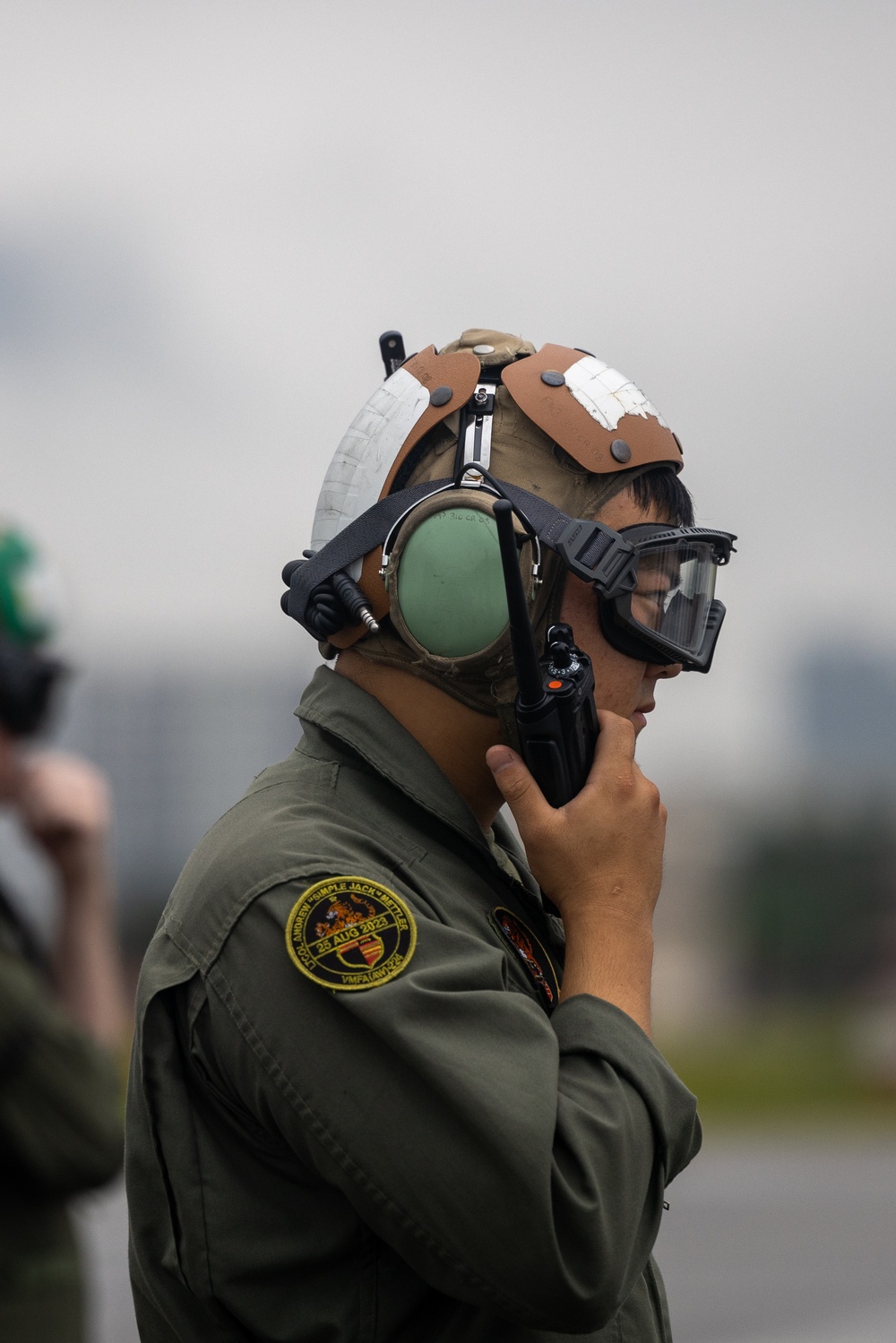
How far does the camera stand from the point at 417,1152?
1.83 metres

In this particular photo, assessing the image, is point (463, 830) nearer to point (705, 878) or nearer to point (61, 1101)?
point (61, 1101)

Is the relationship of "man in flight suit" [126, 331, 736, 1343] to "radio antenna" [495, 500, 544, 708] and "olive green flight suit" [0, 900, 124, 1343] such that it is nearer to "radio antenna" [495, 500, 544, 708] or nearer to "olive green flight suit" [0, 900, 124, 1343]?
"radio antenna" [495, 500, 544, 708]

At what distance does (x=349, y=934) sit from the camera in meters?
1.93

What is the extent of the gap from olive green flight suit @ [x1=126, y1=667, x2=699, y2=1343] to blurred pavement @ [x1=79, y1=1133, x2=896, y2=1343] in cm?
467

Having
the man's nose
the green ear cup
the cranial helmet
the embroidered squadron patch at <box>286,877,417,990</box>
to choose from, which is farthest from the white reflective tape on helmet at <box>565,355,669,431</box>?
the embroidered squadron patch at <box>286,877,417,990</box>

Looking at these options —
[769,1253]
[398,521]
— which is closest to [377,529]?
Result: [398,521]

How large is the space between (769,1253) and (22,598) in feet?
39.0

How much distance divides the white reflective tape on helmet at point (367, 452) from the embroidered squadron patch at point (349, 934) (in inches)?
29.7

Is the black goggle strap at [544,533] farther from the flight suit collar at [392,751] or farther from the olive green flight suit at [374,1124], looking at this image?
the olive green flight suit at [374,1124]

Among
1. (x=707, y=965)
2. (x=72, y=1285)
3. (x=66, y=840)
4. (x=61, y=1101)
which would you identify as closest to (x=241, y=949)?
(x=61, y=1101)

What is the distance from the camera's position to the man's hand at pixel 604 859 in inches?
82.6

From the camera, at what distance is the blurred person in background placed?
2.89m

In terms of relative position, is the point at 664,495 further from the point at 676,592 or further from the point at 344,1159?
the point at 344,1159

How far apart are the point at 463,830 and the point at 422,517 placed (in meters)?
0.50
